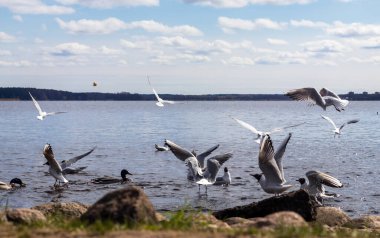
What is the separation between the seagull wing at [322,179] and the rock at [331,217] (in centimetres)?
288

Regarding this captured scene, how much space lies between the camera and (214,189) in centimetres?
2370

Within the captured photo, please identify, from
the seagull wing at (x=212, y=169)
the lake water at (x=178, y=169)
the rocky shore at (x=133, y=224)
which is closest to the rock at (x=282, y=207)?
the lake water at (x=178, y=169)

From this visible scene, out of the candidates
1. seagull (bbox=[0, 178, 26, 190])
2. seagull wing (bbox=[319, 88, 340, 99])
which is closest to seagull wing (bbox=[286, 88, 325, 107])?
seagull wing (bbox=[319, 88, 340, 99])

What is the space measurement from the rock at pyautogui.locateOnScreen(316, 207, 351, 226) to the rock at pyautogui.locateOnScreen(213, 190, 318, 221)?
0.58 m

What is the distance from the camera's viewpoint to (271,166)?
1563 centimetres

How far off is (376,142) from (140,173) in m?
28.0

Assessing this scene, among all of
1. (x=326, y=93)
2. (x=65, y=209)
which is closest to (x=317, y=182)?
(x=326, y=93)

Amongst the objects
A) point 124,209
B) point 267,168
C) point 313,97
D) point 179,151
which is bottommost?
point 179,151

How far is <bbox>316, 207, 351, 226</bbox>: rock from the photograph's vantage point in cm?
1470

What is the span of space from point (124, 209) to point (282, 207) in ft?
20.7

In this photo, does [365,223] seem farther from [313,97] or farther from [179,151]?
[179,151]

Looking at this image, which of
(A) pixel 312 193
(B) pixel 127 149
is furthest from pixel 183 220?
(B) pixel 127 149

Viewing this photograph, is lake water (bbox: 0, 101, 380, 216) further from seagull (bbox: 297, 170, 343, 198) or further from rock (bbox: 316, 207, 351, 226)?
rock (bbox: 316, 207, 351, 226)

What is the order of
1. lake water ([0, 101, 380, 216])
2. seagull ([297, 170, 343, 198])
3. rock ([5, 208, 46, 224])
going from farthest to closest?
lake water ([0, 101, 380, 216]), seagull ([297, 170, 343, 198]), rock ([5, 208, 46, 224])
